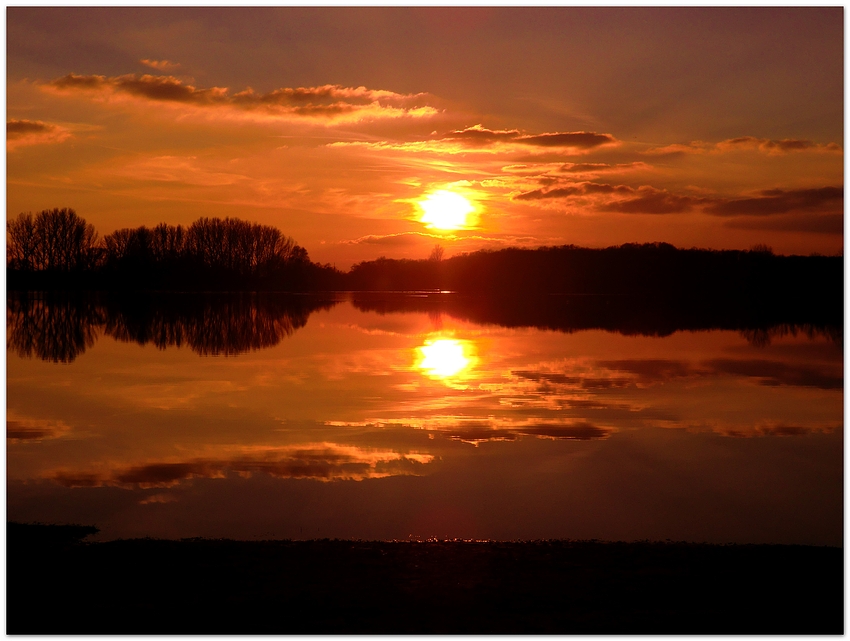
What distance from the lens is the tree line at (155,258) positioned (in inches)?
4675

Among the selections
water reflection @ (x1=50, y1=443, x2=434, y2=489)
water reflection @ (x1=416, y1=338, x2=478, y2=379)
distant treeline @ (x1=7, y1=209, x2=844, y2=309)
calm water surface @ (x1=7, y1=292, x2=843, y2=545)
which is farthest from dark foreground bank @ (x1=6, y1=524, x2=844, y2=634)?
distant treeline @ (x1=7, y1=209, x2=844, y2=309)

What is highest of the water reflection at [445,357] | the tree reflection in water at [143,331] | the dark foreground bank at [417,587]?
the tree reflection in water at [143,331]

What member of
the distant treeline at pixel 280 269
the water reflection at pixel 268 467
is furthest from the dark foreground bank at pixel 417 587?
the distant treeline at pixel 280 269

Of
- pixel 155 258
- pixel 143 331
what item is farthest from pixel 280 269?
pixel 143 331

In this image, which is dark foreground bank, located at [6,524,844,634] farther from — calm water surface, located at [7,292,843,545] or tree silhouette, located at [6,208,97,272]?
tree silhouette, located at [6,208,97,272]

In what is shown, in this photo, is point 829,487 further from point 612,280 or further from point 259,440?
point 612,280

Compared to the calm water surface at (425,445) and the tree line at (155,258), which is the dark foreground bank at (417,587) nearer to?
the calm water surface at (425,445)

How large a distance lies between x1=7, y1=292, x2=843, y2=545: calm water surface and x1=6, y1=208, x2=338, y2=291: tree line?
97.1 metres

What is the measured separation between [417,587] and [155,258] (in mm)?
138921

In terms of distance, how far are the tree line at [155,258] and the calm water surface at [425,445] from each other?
9715 centimetres

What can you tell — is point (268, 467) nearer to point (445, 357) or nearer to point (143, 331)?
point (445, 357)

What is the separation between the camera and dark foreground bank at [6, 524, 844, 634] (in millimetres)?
7320

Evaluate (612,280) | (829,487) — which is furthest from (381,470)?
(612,280)

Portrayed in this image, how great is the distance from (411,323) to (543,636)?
156 feet
